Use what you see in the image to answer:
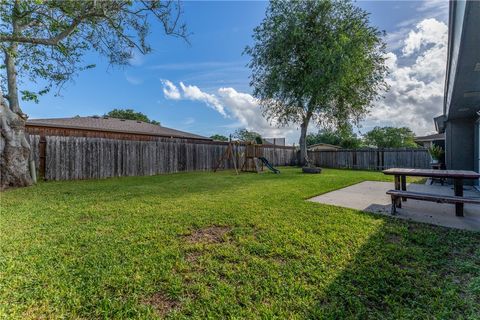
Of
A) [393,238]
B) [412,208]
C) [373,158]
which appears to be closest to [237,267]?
[393,238]

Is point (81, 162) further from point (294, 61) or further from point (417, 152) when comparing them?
point (417, 152)

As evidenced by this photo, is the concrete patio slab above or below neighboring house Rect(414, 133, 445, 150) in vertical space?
below

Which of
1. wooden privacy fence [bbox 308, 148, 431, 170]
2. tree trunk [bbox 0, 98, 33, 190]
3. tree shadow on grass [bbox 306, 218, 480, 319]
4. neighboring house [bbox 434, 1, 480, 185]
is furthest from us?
wooden privacy fence [bbox 308, 148, 431, 170]

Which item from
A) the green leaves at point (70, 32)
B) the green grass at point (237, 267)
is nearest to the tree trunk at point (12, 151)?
the green leaves at point (70, 32)

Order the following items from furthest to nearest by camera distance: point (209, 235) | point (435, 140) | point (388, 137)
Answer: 1. point (388, 137)
2. point (435, 140)
3. point (209, 235)

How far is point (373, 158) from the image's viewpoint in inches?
562

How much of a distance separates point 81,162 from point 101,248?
7014mm

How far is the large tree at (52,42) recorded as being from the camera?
5949 millimetres

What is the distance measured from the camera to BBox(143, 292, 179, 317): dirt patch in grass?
154cm

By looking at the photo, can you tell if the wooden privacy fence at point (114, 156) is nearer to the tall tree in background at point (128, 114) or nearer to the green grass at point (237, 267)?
the green grass at point (237, 267)

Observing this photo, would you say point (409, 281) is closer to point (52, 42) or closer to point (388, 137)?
point (52, 42)

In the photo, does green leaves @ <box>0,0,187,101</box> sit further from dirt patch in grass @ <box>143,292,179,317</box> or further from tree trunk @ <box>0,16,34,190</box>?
dirt patch in grass @ <box>143,292,179,317</box>

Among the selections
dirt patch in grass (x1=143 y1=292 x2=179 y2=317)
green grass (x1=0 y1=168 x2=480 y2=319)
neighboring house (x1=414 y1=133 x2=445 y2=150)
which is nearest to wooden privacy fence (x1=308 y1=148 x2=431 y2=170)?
neighboring house (x1=414 y1=133 x2=445 y2=150)

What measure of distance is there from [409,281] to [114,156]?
963 cm
